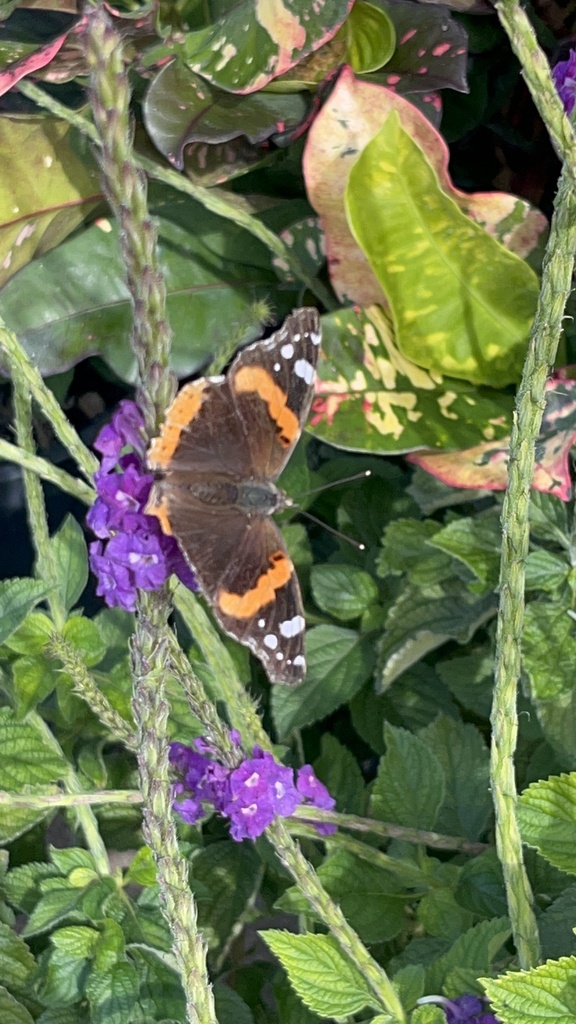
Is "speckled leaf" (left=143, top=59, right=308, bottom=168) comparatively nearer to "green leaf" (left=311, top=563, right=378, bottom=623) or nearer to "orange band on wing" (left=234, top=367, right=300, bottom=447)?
"orange band on wing" (left=234, top=367, right=300, bottom=447)

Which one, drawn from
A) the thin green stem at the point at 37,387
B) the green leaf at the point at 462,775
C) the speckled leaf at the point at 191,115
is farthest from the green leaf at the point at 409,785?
the speckled leaf at the point at 191,115

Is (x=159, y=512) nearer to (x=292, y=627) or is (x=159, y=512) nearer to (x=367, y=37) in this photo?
(x=292, y=627)

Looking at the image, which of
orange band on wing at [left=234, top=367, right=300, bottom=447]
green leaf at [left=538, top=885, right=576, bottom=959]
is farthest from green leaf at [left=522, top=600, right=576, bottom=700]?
orange band on wing at [left=234, top=367, right=300, bottom=447]

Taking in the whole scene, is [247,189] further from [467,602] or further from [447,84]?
[467,602]

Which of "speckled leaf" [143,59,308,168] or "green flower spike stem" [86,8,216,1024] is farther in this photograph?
"speckled leaf" [143,59,308,168]

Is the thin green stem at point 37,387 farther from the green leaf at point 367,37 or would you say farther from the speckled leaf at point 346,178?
the green leaf at point 367,37

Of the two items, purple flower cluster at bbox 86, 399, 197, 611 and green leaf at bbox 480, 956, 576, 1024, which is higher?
purple flower cluster at bbox 86, 399, 197, 611

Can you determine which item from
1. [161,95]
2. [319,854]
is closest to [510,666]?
[319,854]
